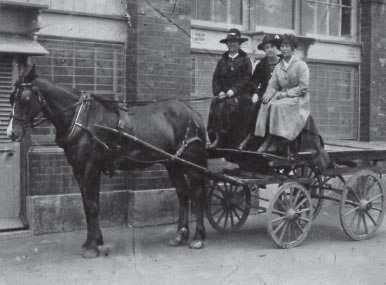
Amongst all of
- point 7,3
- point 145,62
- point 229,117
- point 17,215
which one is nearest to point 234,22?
point 145,62

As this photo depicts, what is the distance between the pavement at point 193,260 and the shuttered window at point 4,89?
61.5 inches

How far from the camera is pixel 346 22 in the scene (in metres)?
12.8

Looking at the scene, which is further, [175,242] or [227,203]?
[227,203]

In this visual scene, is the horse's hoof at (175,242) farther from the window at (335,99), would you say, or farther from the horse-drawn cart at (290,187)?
the window at (335,99)

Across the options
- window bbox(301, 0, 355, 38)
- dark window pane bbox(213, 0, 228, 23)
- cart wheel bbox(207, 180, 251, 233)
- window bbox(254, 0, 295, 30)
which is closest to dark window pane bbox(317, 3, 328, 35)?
window bbox(301, 0, 355, 38)

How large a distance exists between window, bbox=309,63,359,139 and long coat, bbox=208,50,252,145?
3.74m

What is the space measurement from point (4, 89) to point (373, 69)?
7341mm

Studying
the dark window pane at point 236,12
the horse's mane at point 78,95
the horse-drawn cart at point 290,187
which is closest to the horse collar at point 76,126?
the horse's mane at point 78,95

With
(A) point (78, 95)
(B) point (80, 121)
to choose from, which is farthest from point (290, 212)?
(A) point (78, 95)

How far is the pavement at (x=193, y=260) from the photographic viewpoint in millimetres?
6891

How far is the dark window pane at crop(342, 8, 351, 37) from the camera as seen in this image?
12797 millimetres

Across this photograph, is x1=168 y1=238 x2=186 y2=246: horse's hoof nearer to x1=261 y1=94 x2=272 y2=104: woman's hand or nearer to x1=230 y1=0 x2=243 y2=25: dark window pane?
x1=261 y1=94 x2=272 y2=104: woman's hand

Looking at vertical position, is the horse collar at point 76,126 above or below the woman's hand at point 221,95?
below

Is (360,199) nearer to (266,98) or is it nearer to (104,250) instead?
(266,98)
